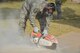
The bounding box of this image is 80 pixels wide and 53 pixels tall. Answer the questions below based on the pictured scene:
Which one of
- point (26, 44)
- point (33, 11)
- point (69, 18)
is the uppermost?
point (33, 11)

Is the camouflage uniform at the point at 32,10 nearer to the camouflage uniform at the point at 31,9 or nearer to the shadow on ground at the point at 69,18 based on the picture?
the camouflage uniform at the point at 31,9

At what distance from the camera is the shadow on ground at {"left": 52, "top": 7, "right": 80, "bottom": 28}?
47.5 feet

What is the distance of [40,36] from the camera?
28.7 ft

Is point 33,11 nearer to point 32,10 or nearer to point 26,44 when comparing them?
point 32,10

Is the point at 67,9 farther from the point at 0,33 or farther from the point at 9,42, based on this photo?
the point at 9,42

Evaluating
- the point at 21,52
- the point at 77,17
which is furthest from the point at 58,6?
the point at 21,52

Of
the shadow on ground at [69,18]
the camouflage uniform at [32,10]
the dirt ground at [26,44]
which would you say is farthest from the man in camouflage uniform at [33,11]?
the shadow on ground at [69,18]

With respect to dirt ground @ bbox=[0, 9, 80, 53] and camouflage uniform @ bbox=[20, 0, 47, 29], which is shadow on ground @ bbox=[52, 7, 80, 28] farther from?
camouflage uniform @ bbox=[20, 0, 47, 29]

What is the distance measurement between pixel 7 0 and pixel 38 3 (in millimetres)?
14544

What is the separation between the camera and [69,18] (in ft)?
53.5

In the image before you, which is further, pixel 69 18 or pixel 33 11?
pixel 69 18

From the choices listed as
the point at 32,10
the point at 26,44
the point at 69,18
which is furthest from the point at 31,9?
the point at 69,18

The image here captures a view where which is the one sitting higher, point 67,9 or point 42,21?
point 42,21

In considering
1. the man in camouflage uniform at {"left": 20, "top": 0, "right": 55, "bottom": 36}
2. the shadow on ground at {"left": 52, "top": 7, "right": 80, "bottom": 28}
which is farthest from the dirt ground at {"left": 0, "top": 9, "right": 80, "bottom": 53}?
the shadow on ground at {"left": 52, "top": 7, "right": 80, "bottom": 28}
